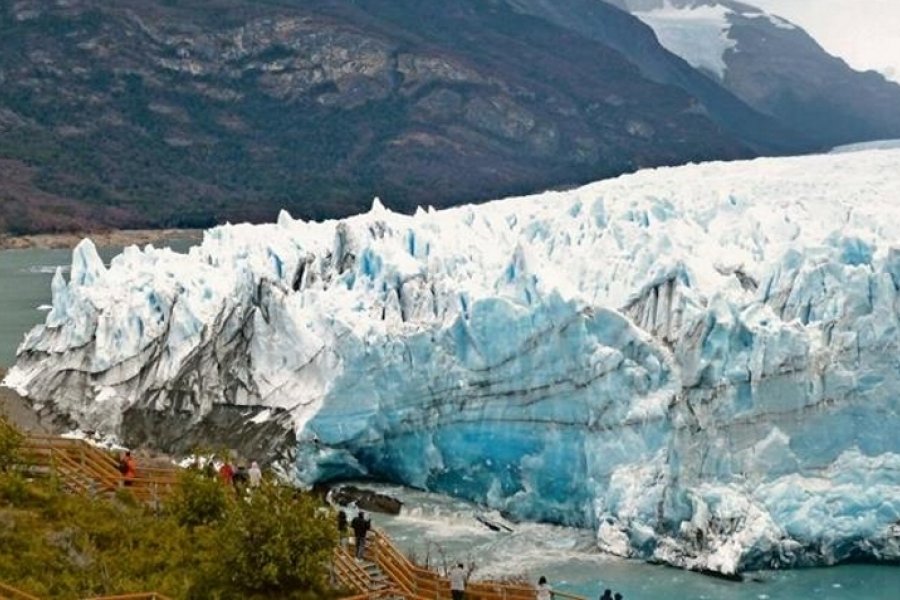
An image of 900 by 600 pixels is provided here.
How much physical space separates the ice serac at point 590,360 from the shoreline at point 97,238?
238ft

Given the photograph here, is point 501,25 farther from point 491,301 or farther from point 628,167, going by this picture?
point 491,301

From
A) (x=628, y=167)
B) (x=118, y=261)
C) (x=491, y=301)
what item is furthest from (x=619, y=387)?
(x=628, y=167)

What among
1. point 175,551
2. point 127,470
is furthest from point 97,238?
point 175,551

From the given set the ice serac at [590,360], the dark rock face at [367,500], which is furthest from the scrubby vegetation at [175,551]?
the ice serac at [590,360]

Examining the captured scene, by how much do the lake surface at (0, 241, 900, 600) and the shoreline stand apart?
78.2 m

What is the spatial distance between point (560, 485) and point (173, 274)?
37.0 ft

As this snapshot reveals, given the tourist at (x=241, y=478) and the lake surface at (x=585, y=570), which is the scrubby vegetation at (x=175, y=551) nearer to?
the tourist at (x=241, y=478)

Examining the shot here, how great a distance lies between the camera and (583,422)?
22.0 meters

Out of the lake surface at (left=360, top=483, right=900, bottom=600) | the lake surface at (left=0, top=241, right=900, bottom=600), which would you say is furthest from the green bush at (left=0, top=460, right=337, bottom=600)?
the lake surface at (left=0, top=241, right=900, bottom=600)

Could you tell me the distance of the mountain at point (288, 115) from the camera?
412 feet

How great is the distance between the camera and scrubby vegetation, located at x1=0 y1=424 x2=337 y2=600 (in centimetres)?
1404

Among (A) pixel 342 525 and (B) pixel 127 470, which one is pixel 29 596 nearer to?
(A) pixel 342 525

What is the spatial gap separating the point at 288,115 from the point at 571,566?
13216 cm

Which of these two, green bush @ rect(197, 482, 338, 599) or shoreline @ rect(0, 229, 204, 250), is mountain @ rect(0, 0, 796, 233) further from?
green bush @ rect(197, 482, 338, 599)
